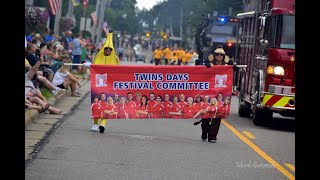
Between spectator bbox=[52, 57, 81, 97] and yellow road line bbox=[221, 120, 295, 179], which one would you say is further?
spectator bbox=[52, 57, 81, 97]

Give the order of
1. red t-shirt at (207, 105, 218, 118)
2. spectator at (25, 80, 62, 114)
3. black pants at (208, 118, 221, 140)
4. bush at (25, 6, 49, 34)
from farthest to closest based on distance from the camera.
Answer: bush at (25, 6, 49, 34), spectator at (25, 80, 62, 114), red t-shirt at (207, 105, 218, 118), black pants at (208, 118, 221, 140)

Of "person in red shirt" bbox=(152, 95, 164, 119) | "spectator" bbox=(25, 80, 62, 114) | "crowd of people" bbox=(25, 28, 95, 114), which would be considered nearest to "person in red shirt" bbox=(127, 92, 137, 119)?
"person in red shirt" bbox=(152, 95, 164, 119)

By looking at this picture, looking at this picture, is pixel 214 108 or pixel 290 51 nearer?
pixel 214 108

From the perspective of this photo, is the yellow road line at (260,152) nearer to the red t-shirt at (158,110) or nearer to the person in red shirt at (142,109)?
the red t-shirt at (158,110)

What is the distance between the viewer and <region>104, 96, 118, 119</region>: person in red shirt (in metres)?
16.8

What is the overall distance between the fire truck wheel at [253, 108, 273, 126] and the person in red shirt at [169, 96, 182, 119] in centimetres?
385

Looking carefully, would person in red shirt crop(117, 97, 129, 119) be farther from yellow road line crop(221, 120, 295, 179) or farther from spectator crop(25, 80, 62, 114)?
spectator crop(25, 80, 62, 114)

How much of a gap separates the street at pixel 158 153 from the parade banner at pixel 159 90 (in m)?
0.49

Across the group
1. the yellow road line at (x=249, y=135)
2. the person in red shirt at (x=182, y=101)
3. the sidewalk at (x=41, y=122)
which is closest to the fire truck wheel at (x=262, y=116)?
the yellow road line at (x=249, y=135)

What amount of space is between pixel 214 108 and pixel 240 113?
693 cm

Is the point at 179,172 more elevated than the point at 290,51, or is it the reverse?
the point at 290,51
